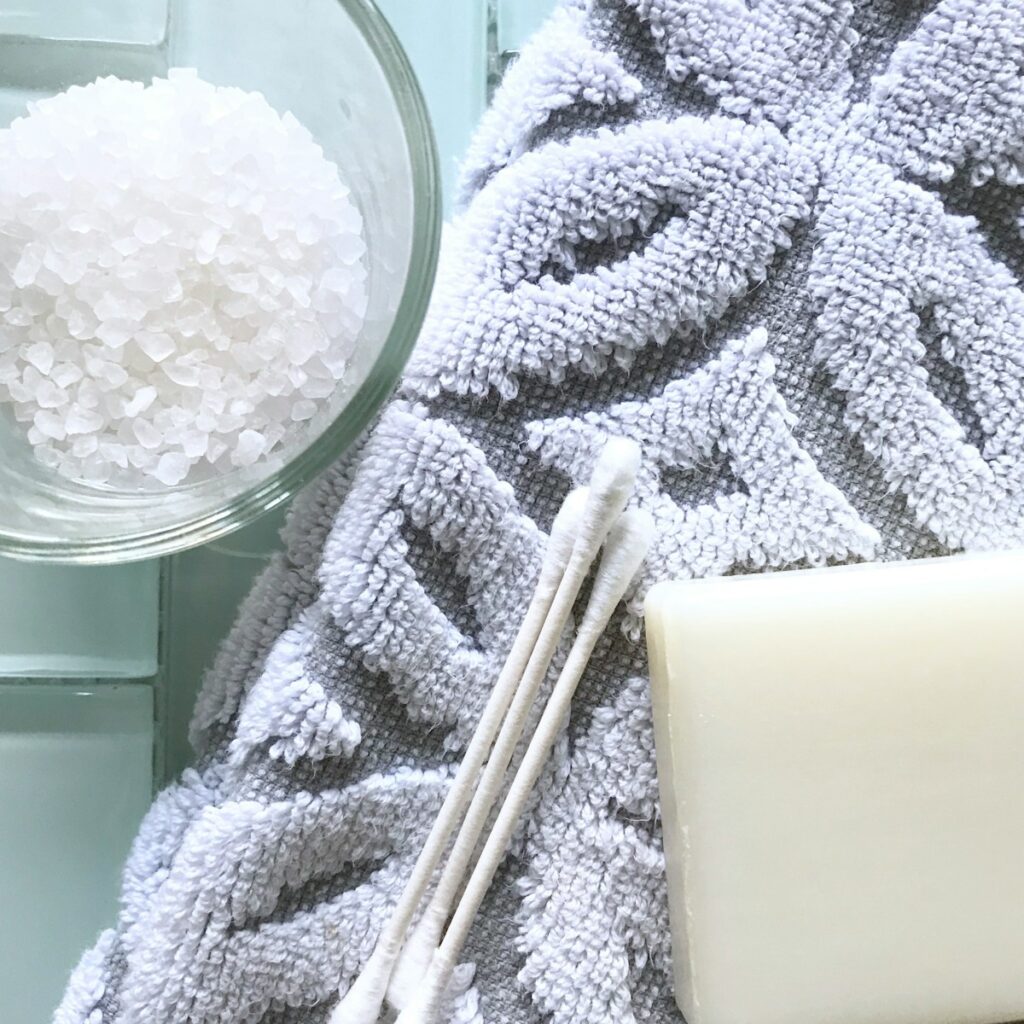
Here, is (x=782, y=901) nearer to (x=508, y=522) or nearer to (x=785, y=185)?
(x=508, y=522)

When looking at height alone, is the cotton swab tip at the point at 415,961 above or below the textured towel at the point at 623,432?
below

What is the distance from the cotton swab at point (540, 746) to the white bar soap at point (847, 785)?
3 cm

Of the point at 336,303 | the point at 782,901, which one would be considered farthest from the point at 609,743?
the point at 336,303

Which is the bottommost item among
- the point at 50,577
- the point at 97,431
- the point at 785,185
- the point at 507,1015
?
the point at 507,1015

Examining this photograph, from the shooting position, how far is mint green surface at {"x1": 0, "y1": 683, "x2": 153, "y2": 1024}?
53 centimetres

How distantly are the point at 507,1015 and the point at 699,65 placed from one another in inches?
16.2

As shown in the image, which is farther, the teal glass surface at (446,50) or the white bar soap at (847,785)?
the teal glass surface at (446,50)

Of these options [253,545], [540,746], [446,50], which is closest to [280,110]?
[446,50]

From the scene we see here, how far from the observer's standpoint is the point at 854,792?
1.42ft

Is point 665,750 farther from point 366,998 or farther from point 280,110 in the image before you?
point 280,110

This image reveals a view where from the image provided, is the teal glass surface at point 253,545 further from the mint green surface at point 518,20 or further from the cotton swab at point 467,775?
the cotton swab at point 467,775

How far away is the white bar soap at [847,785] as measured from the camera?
1.41 ft

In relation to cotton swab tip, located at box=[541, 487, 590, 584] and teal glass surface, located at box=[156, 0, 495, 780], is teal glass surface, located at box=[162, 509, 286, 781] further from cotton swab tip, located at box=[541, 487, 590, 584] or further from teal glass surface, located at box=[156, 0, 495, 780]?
cotton swab tip, located at box=[541, 487, 590, 584]

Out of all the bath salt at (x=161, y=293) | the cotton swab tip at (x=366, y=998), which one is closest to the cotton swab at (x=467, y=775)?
the cotton swab tip at (x=366, y=998)
